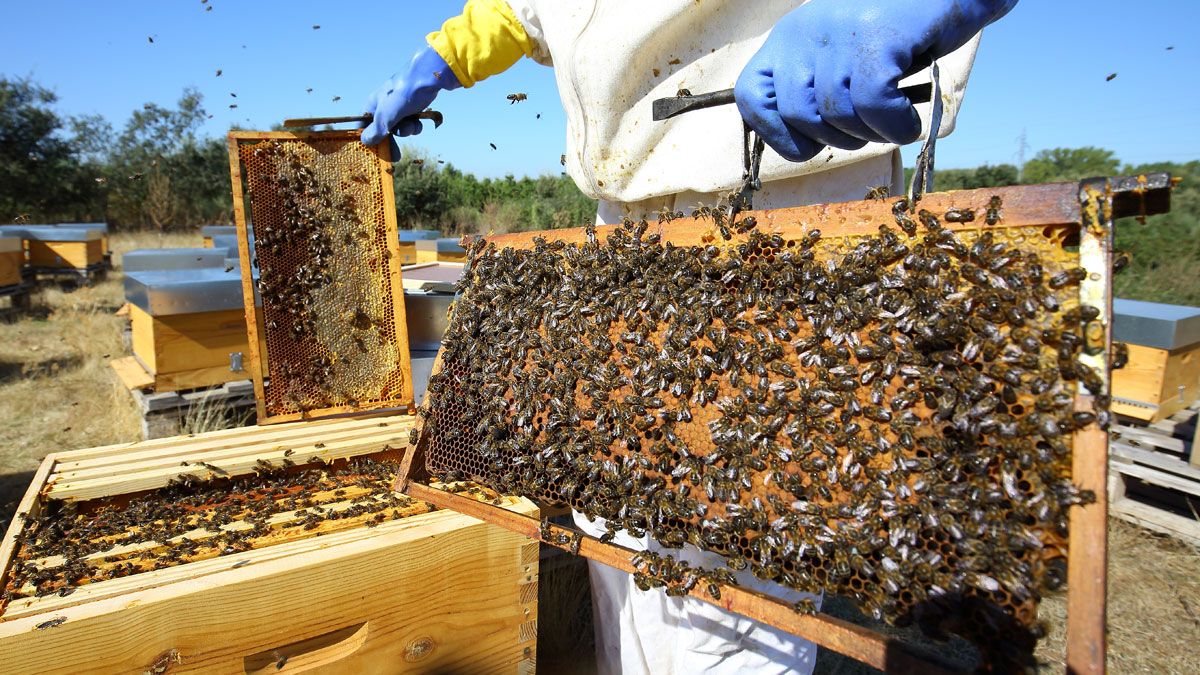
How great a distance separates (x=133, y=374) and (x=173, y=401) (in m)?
0.87

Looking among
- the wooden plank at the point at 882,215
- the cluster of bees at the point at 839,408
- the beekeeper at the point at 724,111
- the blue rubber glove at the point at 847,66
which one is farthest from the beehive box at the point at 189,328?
the blue rubber glove at the point at 847,66

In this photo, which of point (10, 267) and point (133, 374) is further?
point (10, 267)

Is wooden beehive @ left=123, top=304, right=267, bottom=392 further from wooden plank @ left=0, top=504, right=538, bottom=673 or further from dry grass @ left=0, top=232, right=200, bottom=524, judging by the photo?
wooden plank @ left=0, top=504, right=538, bottom=673

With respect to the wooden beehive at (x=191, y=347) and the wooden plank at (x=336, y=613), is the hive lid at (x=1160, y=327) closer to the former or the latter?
the wooden plank at (x=336, y=613)

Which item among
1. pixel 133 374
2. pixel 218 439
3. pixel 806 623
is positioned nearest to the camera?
pixel 806 623

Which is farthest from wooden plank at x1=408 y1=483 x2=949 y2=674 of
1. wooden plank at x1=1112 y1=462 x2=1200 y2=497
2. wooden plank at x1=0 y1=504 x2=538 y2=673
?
wooden plank at x1=1112 y1=462 x2=1200 y2=497

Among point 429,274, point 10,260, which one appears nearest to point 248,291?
point 429,274

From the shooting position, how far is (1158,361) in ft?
20.0

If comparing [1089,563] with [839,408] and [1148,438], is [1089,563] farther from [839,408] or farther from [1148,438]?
[1148,438]

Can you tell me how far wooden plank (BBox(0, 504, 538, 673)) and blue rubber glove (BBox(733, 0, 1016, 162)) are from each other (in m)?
2.07

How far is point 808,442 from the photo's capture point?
1.73 meters

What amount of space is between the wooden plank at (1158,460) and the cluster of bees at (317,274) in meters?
6.85

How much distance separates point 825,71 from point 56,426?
473 inches

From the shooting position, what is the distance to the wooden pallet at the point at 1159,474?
5828mm
